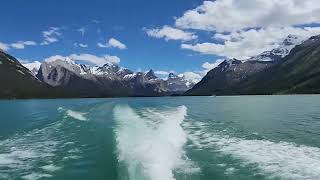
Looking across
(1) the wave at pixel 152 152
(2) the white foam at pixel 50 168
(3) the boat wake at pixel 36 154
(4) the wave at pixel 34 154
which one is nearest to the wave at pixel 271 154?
(1) the wave at pixel 152 152

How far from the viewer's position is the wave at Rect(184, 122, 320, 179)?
86.9 feet

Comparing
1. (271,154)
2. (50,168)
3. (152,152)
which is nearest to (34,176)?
(50,168)

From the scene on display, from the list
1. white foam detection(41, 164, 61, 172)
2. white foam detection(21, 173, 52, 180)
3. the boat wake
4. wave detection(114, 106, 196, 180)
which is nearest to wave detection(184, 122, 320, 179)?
wave detection(114, 106, 196, 180)

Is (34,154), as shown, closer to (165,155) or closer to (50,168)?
(50,168)

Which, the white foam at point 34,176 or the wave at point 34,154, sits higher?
the wave at point 34,154

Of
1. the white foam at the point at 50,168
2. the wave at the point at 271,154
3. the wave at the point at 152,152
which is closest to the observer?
the wave at the point at 152,152

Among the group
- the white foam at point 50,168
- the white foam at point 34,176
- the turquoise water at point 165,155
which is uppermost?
the turquoise water at point 165,155

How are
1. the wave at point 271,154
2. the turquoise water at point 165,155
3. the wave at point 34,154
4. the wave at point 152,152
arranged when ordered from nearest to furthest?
the wave at point 152,152
the wave at point 271,154
the turquoise water at point 165,155
the wave at point 34,154

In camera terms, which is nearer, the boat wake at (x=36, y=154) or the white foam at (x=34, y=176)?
the white foam at (x=34, y=176)

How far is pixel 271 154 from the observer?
106 ft

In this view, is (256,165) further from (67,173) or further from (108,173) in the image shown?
(67,173)

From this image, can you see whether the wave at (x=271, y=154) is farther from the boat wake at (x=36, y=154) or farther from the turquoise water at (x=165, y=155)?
the boat wake at (x=36, y=154)

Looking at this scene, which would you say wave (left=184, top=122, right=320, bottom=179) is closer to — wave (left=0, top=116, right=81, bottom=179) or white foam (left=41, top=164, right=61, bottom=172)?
wave (left=0, top=116, right=81, bottom=179)

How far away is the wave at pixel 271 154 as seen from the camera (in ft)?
86.9
